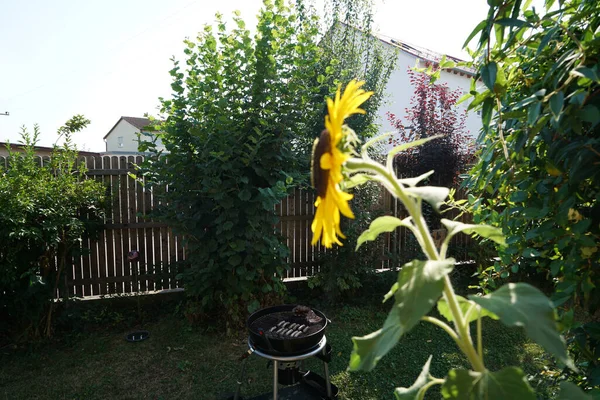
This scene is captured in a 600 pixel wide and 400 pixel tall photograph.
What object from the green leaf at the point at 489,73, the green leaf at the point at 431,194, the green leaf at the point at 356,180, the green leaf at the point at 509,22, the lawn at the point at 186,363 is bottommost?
the lawn at the point at 186,363

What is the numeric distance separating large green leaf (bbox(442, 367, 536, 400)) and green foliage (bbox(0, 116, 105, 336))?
3.84 m

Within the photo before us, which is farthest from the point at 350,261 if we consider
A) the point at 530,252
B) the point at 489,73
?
the point at 489,73

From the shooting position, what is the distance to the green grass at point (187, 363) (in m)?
3.12

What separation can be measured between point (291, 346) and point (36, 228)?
2684 mm

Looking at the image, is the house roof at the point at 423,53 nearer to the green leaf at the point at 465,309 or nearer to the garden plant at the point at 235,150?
the garden plant at the point at 235,150

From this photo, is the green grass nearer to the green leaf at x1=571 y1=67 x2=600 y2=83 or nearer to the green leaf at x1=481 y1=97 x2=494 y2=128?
the green leaf at x1=481 y1=97 x2=494 y2=128

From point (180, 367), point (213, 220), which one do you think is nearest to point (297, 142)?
point (213, 220)

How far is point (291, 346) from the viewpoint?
234 cm

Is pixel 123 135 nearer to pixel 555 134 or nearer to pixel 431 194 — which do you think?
pixel 555 134

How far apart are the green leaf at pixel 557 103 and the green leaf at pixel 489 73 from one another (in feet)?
0.40

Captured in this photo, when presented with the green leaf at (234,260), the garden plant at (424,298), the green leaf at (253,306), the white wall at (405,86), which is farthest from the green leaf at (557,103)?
the white wall at (405,86)

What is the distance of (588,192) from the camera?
1016mm

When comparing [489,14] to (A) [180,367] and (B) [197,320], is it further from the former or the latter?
(B) [197,320]

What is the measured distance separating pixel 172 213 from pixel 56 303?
1.67m
